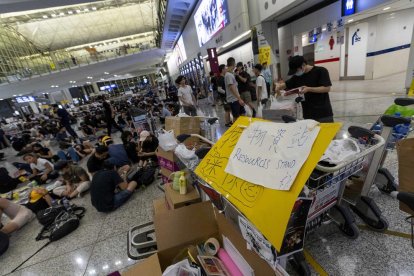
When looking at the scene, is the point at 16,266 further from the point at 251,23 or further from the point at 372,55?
the point at 372,55

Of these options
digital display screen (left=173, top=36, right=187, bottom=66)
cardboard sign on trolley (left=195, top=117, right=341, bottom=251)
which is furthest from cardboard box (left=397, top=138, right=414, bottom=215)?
digital display screen (left=173, top=36, right=187, bottom=66)

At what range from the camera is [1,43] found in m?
22.2

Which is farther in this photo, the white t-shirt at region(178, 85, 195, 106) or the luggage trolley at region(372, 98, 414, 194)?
the white t-shirt at region(178, 85, 195, 106)

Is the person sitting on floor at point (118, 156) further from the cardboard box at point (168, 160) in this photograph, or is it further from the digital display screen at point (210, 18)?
the digital display screen at point (210, 18)

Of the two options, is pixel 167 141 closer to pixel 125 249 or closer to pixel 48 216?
pixel 125 249

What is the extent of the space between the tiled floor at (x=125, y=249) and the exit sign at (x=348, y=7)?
289cm

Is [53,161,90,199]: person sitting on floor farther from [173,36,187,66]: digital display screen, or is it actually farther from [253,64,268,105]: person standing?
[173,36,187,66]: digital display screen

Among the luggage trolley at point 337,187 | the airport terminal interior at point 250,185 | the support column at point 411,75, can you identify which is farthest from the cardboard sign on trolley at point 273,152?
the support column at point 411,75

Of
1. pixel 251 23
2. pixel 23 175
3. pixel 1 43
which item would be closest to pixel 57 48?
pixel 1 43

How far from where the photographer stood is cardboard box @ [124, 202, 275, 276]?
4.34ft

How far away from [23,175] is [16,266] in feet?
15.1

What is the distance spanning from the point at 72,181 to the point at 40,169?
1941mm

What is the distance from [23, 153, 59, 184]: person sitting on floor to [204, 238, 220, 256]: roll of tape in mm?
5628

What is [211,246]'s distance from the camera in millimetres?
1519
